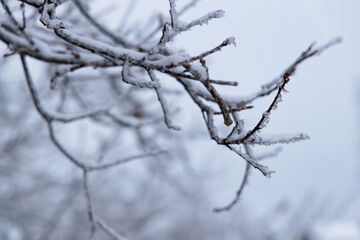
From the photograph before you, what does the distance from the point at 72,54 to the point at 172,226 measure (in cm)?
1324

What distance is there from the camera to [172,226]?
14.7 meters

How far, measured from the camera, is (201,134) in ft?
20.9

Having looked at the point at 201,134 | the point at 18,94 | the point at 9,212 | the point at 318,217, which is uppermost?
the point at 201,134

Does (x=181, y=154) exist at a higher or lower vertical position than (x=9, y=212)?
higher

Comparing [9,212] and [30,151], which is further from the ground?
[30,151]

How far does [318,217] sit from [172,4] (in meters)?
17.6

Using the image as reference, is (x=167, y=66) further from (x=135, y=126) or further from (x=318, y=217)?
(x=318, y=217)

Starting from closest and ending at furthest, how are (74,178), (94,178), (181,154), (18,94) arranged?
1. (181,154)
2. (18,94)
3. (74,178)
4. (94,178)

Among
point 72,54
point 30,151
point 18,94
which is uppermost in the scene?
point 72,54

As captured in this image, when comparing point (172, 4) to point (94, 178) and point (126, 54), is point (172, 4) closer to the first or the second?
point (126, 54)

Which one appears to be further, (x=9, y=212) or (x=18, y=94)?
(x=18, y=94)

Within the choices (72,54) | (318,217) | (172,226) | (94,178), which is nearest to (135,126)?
(72,54)

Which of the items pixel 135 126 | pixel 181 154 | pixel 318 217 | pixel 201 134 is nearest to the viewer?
pixel 135 126

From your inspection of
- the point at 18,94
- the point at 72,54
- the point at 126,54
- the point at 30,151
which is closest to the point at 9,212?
the point at 30,151
